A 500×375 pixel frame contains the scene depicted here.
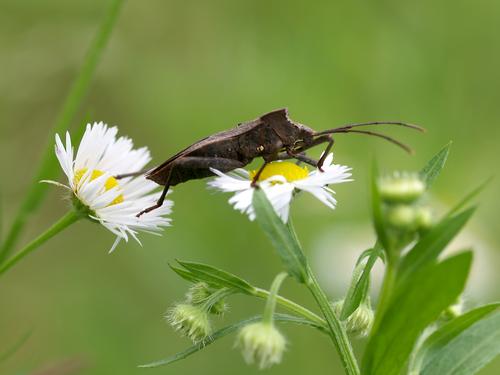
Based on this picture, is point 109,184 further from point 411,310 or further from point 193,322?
point 411,310

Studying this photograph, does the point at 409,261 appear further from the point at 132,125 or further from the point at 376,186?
the point at 132,125

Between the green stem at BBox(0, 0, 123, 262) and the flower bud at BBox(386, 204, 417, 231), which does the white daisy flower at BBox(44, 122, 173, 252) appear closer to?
the green stem at BBox(0, 0, 123, 262)

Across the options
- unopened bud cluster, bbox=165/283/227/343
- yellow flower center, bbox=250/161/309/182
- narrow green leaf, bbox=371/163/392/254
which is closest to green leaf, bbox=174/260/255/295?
unopened bud cluster, bbox=165/283/227/343

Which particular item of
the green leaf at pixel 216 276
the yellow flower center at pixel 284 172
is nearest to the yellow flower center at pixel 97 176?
the yellow flower center at pixel 284 172

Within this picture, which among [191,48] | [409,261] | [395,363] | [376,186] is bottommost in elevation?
[395,363]

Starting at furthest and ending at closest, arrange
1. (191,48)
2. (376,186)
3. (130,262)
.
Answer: (191,48) → (130,262) → (376,186)

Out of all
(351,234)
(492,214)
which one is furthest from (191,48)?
(492,214)
